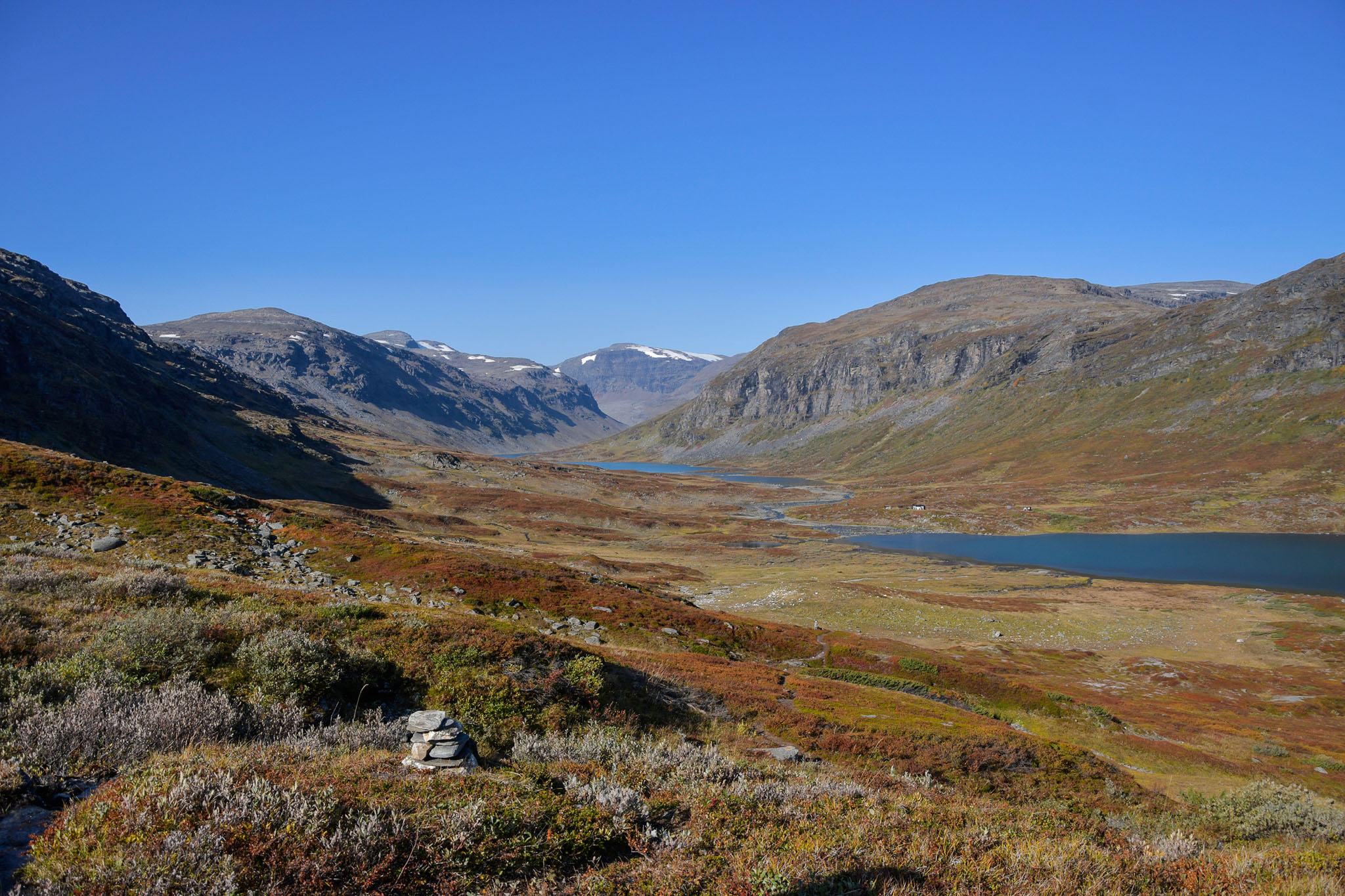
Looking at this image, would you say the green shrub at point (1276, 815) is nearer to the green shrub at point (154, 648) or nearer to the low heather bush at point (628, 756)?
the low heather bush at point (628, 756)

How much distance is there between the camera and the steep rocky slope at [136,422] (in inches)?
3031

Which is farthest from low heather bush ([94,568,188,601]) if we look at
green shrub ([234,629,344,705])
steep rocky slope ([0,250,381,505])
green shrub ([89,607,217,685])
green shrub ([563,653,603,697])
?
steep rocky slope ([0,250,381,505])

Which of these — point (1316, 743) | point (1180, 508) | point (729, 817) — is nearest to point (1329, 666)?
point (1316, 743)

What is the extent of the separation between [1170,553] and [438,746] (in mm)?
123709

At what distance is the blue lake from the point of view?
82.1 meters

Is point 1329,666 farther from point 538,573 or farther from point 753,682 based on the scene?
point 538,573

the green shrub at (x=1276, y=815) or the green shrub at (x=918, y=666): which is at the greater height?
the green shrub at (x=1276, y=815)

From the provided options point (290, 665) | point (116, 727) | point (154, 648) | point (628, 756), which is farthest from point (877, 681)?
point (116, 727)

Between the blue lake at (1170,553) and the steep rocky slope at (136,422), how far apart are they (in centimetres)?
10333

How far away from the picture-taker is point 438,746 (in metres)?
8.24

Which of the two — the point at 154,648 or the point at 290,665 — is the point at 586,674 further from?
the point at 154,648

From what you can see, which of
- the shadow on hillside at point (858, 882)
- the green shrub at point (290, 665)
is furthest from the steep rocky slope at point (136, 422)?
the shadow on hillside at point (858, 882)

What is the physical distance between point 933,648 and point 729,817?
45171 mm

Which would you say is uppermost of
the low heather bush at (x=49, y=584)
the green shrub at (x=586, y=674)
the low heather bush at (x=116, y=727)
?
the low heather bush at (x=49, y=584)
